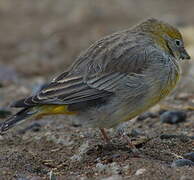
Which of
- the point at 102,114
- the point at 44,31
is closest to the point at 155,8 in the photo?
the point at 44,31

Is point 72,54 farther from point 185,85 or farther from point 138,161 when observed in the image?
point 138,161

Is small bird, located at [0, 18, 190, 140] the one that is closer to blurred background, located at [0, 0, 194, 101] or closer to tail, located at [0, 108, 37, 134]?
tail, located at [0, 108, 37, 134]

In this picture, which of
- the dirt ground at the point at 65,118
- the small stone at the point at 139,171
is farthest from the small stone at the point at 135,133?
the small stone at the point at 139,171

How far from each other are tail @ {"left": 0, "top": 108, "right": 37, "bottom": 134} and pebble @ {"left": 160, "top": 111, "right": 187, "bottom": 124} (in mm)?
2504

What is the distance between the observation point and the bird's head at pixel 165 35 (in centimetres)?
767

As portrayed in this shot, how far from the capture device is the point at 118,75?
7.06m

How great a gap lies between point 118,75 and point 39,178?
156 cm

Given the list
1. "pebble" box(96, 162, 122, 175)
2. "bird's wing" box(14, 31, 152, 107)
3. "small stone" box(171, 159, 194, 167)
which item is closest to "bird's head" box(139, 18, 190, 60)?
"bird's wing" box(14, 31, 152, 107)

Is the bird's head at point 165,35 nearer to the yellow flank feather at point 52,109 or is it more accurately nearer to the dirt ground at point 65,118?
the dirt ground at point 65,118

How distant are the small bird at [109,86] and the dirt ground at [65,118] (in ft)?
1.58

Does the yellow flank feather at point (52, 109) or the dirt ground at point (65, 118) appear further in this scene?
the yellow flank feather at point (52, 109)

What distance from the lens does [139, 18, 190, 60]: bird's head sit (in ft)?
Answer: 25.2

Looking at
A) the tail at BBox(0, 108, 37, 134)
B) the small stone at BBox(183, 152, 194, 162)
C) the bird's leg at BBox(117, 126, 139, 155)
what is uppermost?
the tail at BBox(0, 108, 37, 134)

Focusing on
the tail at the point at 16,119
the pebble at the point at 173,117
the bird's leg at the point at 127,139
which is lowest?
the pebble at the point at 173,117
